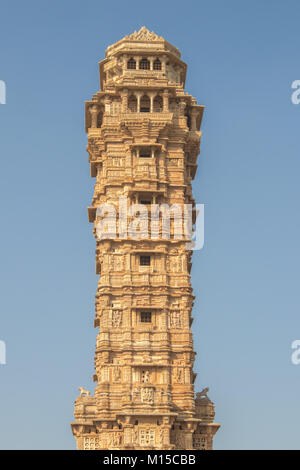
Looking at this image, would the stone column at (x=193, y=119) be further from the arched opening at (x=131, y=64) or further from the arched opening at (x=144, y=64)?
the arched opening at (x=131, y=64)

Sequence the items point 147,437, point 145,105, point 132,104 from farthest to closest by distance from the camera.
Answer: point 145,105 < point 132,104 < point 147,437

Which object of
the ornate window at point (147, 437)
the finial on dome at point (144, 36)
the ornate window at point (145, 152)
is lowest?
the ornate window at point (147, 437)

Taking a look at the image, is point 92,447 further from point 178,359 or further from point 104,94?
point 104,94

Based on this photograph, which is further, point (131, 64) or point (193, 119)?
point (131, 64)

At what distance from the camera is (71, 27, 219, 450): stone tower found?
192ft

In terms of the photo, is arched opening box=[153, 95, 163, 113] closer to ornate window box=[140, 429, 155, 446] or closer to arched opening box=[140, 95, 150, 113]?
arched opening box=[140, 95, 150, 113]

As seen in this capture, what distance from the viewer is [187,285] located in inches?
2453

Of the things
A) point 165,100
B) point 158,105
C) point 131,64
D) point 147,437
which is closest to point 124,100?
point 158,105

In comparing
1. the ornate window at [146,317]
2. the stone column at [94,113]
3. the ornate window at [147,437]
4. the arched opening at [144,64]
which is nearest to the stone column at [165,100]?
the arched opening at [144,64]

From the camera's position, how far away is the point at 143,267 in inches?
2480

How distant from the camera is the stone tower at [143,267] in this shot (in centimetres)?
5844

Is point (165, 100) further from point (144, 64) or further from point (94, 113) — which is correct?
point (94, 113)
